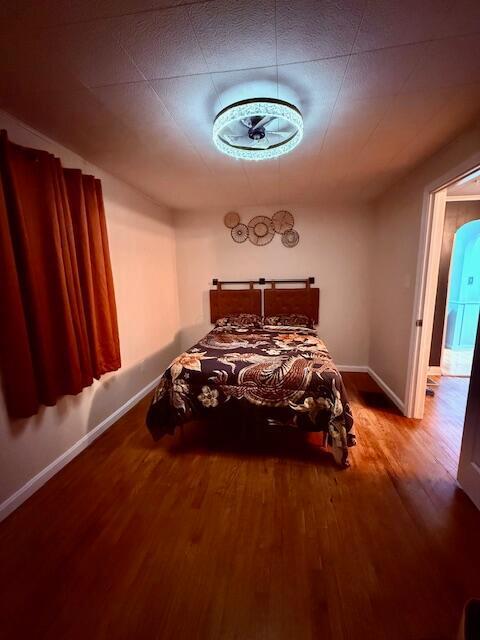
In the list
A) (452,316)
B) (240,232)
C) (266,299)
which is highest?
(240,232)

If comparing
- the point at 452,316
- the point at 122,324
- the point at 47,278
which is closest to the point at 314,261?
the point at 122,324

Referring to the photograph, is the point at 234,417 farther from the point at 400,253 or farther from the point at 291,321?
the point at 400,253

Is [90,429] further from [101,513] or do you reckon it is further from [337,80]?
[337,80]

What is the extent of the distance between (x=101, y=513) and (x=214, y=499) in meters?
0.70

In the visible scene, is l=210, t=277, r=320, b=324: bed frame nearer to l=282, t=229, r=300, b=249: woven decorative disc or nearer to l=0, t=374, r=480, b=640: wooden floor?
l=282, t=229, r=300, b=249: woven decorative disc

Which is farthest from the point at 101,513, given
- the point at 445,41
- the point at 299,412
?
the point at 445,41

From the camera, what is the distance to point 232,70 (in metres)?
1.28

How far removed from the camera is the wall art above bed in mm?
3744

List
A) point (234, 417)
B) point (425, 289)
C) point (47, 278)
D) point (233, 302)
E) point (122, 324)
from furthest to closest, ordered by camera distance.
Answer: point (233, 302)
point (122, 324)
point (425, 289)
point (234, 417)
point (47, 278)

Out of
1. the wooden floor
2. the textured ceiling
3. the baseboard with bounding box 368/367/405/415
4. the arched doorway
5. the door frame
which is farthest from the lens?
the arched doorway

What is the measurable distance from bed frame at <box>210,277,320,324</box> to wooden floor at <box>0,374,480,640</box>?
2063mm

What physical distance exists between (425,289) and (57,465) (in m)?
3.37

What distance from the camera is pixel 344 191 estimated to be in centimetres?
316

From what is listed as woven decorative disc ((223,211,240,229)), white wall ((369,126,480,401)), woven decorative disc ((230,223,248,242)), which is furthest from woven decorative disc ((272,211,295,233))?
white wall ((369,126,480,401))
